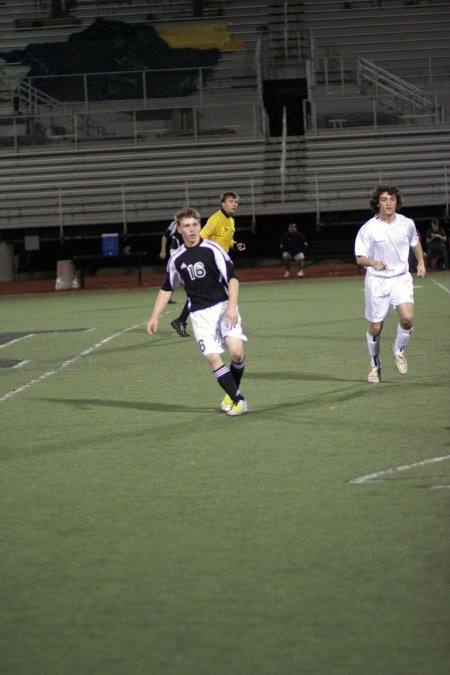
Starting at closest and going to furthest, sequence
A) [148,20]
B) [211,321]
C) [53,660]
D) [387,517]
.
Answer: [53,660], [387,517], [211,321], [148,20]

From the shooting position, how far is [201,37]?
121ft

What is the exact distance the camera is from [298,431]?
9078 mm

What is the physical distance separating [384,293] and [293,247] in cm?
1924

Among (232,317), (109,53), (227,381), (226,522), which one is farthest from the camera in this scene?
(109,53)

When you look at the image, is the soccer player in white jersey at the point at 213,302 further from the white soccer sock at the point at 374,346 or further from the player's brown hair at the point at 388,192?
the player's brown hair at the point at 388,192

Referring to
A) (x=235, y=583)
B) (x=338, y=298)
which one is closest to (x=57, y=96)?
(x=338, y=298)

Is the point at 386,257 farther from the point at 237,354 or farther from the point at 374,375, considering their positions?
the point at 237,354

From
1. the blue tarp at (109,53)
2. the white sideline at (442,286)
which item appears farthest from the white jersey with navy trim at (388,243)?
the blue tarp at (109,53)

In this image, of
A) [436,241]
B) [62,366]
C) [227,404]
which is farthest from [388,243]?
[436,241]

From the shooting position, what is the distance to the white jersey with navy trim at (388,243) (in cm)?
1141

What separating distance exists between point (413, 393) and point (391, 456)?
295 centimetres

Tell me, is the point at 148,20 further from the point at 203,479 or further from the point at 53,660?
the point at 53,660

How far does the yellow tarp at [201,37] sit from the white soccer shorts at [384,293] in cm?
2631

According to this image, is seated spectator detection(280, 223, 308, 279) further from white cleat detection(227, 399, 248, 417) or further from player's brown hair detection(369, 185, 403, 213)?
white cleat detection(227, 399, 248, 417)
